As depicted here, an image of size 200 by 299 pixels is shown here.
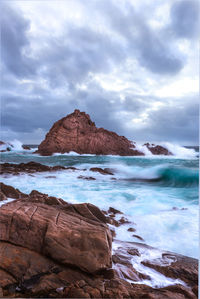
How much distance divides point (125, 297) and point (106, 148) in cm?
2835

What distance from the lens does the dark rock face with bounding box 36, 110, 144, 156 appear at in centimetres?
2912

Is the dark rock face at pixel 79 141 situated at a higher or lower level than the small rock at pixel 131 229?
higher

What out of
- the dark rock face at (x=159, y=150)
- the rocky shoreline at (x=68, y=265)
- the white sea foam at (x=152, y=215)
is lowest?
the white sea foam at (x=152, y=215)

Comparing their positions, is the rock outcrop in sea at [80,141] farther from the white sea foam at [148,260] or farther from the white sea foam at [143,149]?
the white sea foam at [148,260]

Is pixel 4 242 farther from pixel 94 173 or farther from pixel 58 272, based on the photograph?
pixel 94 173

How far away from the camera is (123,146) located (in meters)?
31.0

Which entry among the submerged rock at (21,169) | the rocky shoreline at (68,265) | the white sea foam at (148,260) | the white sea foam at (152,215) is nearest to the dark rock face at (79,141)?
the submerged rock at (21,169)

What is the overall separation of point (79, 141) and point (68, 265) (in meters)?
28.3

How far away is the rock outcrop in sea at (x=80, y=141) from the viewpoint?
29134mm

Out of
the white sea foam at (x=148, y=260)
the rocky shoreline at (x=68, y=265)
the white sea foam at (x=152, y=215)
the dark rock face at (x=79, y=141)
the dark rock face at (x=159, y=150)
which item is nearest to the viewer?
the rocky shoreline at (x=68, y=265)

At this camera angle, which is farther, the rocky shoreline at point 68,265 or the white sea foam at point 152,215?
the white sea foam at point 152,215

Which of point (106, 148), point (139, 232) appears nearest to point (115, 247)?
point (139, 232)

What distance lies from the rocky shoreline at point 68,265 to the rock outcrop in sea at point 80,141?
27287 mm

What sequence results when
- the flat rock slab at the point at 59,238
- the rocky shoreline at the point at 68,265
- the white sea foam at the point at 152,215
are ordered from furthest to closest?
the white sea foam at the point at 152,215 < the flat rock slab at the point at 59,238 < the rocky shoreline at the point at 68,265
